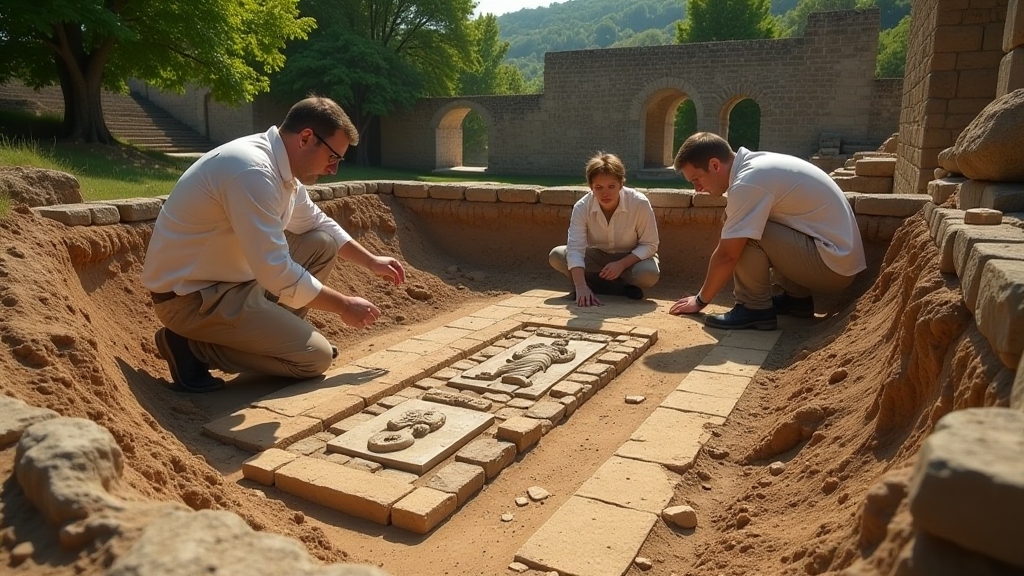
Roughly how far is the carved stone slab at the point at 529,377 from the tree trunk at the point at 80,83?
485 inches

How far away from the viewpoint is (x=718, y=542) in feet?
8.95

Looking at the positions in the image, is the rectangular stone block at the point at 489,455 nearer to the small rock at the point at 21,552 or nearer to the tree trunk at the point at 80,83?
the small rock at the point at 21,552

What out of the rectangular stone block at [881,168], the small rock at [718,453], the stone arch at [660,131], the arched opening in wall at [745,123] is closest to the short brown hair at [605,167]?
the small rock at [718,453]

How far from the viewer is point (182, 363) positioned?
4.26 m

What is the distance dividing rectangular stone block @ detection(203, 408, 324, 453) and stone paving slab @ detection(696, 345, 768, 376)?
2450mm

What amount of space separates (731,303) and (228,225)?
427 cm

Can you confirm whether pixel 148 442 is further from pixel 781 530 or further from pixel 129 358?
pixel 781 530

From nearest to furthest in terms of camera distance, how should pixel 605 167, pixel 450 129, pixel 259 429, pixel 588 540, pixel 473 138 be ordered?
pixel 588 540, pixel 259 429, pixel 605 167, pixel 450 129, pixel 473 138

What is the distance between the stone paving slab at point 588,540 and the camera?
2590mm

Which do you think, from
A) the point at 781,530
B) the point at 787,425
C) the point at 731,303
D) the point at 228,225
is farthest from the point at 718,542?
the point at 731,303

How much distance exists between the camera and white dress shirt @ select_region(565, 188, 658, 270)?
618cm

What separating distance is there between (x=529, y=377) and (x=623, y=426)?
28.9 inches

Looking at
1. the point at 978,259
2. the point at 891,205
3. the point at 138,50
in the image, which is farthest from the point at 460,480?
the point at 138,50

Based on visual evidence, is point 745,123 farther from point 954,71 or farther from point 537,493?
point 537,493
